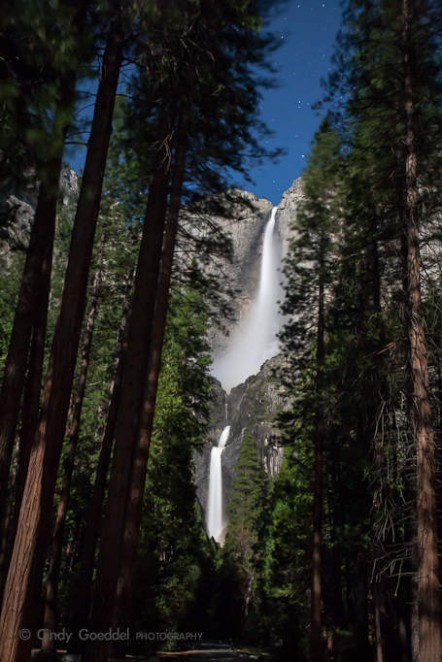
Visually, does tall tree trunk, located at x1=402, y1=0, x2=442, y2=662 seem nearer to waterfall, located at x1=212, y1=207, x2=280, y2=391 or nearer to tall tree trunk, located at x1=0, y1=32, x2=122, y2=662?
tall tree trunk, located at x1=0, y1=32, x2=122, y2=662

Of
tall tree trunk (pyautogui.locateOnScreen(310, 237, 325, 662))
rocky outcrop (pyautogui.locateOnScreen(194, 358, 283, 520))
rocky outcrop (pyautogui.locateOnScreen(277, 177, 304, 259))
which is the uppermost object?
rocky outcrop (pyautogui.locateOnScreen(277, 177, 304, 259))

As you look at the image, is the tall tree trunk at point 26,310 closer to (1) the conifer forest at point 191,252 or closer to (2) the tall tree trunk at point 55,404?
(1) the conifer forest at point 191,252

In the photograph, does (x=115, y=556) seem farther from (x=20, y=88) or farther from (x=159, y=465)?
(x=159, y=465)

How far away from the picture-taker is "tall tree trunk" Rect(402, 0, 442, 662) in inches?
246

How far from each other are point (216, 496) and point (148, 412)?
60.0 m

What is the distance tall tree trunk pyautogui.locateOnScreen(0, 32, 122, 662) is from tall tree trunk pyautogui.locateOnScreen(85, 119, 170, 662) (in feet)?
2.62

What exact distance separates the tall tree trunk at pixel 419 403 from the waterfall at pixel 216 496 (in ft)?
186

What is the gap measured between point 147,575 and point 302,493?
653 centimetres

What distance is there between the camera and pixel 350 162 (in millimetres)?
10555

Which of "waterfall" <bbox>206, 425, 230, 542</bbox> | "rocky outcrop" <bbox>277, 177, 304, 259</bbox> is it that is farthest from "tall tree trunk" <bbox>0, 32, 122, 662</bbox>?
"rocky outcrop" <bbox>277, 177, 304, 259</bbox>

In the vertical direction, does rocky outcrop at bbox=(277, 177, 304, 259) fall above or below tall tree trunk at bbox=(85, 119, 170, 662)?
above

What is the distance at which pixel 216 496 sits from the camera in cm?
6525

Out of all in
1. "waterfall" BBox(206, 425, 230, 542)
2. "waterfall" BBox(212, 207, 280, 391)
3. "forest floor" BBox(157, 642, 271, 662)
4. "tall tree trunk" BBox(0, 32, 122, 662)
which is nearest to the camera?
"tall tree trunk" BBox(0, 32, 122, 662)

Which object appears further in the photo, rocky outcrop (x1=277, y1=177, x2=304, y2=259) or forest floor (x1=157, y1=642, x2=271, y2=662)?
rocky outcrop (x1=277, y1=177, x2=304, y2=259)
